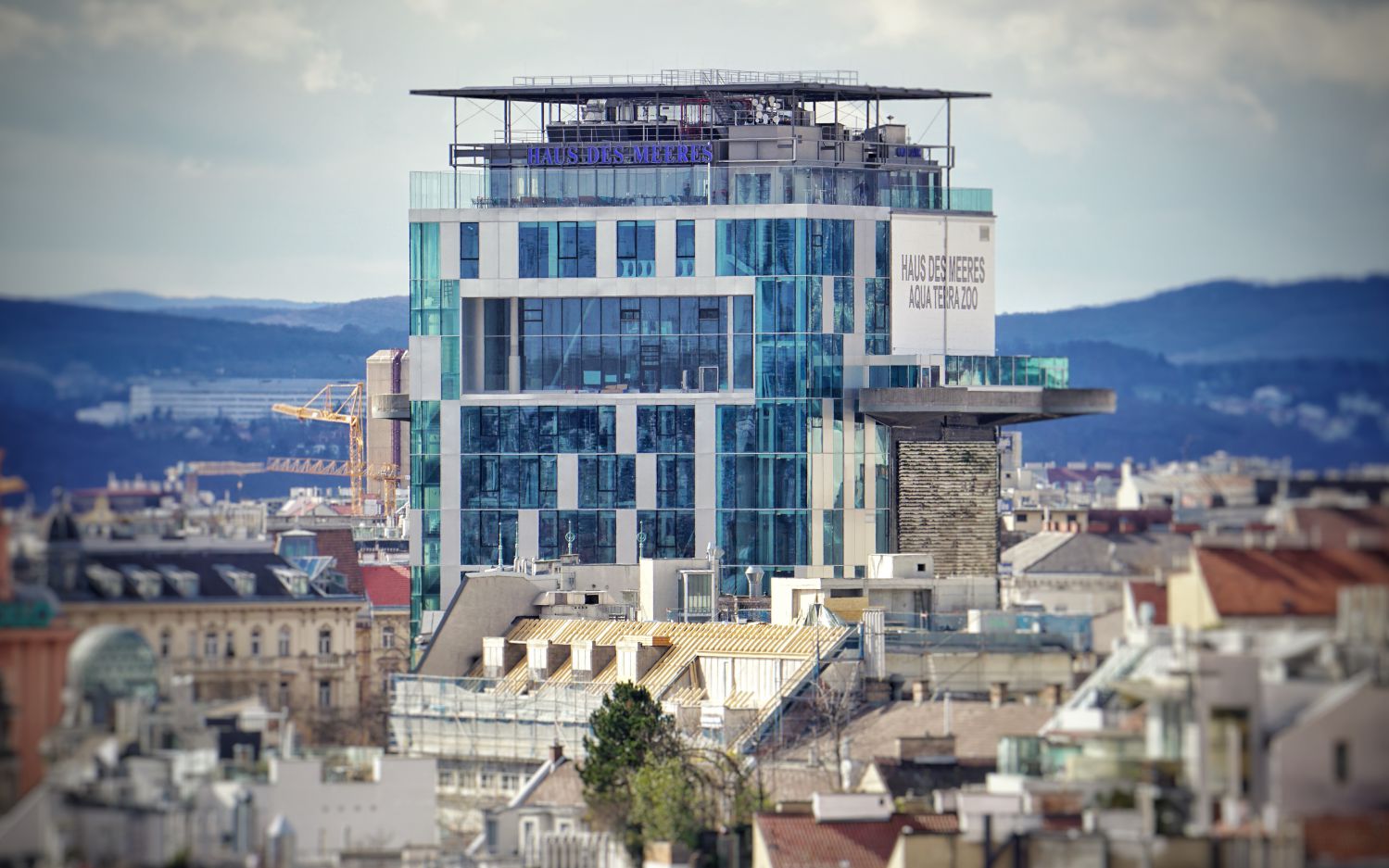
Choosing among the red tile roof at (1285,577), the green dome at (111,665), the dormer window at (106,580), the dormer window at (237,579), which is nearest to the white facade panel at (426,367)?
the dormer window at (237,579)

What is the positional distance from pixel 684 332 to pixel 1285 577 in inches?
3566

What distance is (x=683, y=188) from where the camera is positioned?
144 meters

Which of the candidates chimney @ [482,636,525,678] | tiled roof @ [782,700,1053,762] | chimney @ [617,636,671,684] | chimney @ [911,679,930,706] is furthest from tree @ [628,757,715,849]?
chimney @ [482,636,525,678]

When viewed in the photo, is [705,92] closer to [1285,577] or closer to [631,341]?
[631,341]

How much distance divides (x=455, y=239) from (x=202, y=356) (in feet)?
234

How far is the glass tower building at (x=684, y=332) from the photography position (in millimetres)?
143125

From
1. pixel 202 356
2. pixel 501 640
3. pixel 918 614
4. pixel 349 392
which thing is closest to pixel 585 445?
pixel 501 640

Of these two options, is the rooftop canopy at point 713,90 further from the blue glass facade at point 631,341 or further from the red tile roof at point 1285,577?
the red tile roof at point 1285,577

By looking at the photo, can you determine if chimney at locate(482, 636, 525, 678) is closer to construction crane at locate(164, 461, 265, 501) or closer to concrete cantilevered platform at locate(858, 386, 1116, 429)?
concrete cantilevered platform at locate(858, 386, 1116, 429)

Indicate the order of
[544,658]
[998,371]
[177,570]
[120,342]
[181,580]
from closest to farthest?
[181,580] → [177,570] → [120,342] → [544,658] → [998,371]

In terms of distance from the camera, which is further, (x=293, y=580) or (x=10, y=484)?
(x=293, y=580)

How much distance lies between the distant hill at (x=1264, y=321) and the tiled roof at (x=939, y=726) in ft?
46.3

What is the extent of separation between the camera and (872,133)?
481 feet

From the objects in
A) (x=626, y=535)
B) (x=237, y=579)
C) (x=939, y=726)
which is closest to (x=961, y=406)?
(x=626, y=535)
